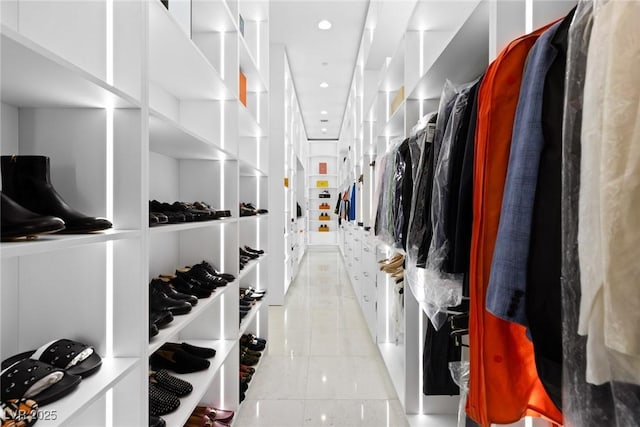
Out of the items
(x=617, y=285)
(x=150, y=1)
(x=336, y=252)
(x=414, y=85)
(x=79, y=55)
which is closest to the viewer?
(x=617, y=285)

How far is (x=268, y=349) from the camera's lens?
310 cm

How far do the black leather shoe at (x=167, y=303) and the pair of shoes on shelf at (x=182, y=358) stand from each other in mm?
381

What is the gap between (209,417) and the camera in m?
1.80

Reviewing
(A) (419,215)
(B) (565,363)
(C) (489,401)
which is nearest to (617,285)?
(B) (565,363)

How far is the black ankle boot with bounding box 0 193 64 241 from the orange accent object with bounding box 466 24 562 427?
2.88 ft

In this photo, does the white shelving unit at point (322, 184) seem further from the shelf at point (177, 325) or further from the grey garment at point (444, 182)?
the grey garment at point (444, 182)

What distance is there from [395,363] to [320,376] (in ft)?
1.74

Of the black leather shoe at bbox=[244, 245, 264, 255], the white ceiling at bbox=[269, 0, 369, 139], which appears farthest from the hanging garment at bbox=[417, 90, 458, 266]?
the white ceiling at bbox=[269, 0, 369, 139]

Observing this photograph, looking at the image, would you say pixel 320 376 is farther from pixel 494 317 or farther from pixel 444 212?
pixel 494 317

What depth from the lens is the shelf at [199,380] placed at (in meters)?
1.39

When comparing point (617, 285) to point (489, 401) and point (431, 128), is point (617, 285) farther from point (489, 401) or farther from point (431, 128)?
point (431, 128)

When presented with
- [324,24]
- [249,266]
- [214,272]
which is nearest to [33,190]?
[214,272]

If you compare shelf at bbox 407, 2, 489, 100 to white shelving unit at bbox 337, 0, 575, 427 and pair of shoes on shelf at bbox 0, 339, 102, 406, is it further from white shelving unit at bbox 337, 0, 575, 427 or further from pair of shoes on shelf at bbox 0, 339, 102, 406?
pair of shoes on shelf at bbox 0, 339, 102, 406

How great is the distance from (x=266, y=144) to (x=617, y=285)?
289cm
